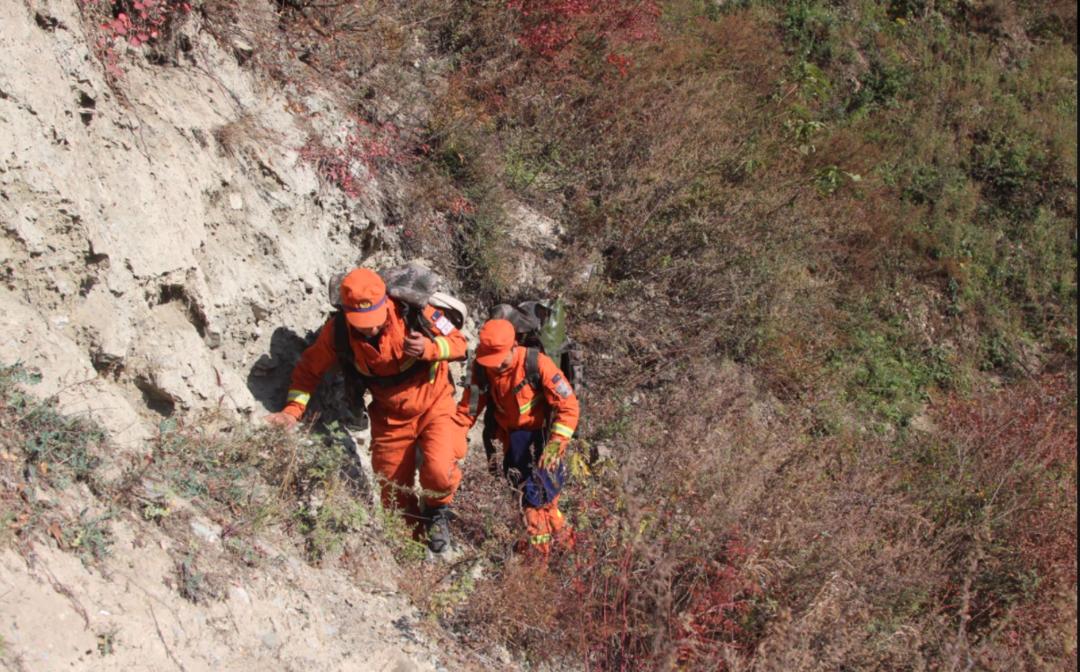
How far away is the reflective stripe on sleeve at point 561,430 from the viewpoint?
18.9ft

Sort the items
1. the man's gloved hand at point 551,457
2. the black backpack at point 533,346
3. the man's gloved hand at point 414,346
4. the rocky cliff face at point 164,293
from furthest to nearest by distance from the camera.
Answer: the black backpack at point 533,346
the man's gloved hand at point 551,457
the man's gloved hand at point 414,346
the rocky cliff face at point 164,293

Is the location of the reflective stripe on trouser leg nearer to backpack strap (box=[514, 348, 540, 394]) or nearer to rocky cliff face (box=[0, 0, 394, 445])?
backpack strap (box=[514, 348, 540, 394])

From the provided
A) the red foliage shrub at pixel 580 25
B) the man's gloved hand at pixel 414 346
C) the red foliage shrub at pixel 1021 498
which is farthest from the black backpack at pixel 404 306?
the red foliage shrub at pixel 580 25

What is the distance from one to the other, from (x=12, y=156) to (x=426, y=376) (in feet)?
7.97

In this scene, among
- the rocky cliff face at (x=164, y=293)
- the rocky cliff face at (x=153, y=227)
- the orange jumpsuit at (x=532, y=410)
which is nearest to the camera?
the rocky cliff face at (x=164, y=293)

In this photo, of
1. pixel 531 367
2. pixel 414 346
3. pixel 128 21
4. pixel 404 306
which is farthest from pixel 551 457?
pixel 128 21

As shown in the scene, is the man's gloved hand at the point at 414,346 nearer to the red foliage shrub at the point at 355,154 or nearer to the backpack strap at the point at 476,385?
the backpack strap at the point at 476,385

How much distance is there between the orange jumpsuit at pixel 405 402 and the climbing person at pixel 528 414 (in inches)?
7.4

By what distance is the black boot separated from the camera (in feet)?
18.4

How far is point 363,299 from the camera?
5047mm

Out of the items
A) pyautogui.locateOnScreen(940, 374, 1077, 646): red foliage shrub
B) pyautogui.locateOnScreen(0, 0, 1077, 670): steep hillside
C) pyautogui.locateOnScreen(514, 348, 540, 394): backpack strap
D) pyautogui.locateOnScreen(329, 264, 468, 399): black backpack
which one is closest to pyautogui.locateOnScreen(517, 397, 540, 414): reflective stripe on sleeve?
pyautogui.locateOnScreen(514, 348, 540, 394): backpack strap

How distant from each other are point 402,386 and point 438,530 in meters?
0.89

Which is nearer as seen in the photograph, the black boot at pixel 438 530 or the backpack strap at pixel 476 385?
the black boot at pixel 438 530

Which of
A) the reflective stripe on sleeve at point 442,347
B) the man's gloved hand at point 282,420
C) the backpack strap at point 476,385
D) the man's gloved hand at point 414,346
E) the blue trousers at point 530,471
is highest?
the man's gloved hand at point 414,346
